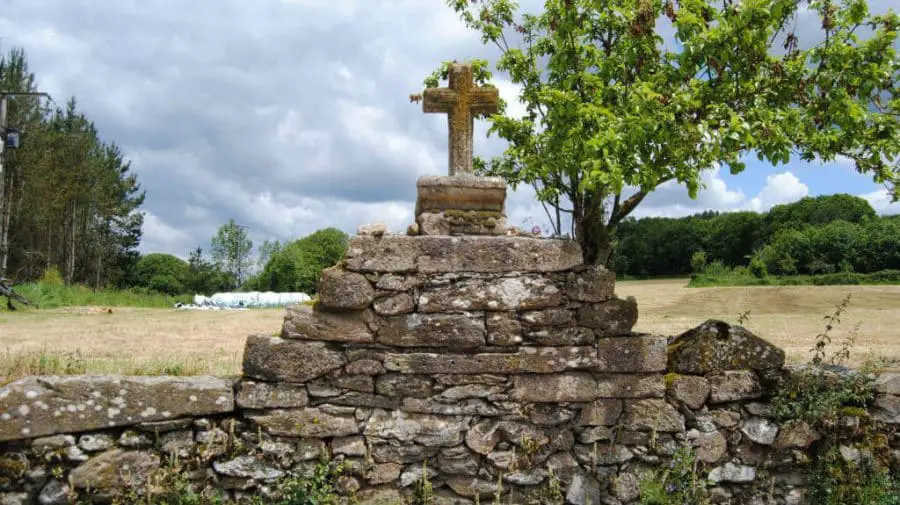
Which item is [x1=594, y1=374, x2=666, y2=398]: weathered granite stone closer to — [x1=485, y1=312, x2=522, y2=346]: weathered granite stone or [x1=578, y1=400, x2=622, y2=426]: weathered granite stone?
[x1=578, y1=400, x2=622, y2=426]: weathered granite stone

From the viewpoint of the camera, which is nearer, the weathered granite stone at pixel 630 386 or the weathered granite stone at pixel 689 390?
the weathered granite stone at pixel 630 386

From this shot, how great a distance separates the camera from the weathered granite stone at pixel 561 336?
492 centimetres

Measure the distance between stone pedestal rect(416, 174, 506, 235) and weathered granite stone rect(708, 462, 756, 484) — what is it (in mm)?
2722

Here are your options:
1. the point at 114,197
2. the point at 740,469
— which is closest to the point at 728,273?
the point at 740,469

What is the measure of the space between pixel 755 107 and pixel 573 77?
1.69 m

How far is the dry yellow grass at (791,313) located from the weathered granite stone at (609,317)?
4008 millimetres

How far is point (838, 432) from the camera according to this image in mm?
5258

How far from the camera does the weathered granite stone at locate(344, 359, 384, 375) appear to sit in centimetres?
477

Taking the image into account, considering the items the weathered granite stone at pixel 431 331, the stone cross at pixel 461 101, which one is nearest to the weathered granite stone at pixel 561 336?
the weathered granite stone at pixel 431 331

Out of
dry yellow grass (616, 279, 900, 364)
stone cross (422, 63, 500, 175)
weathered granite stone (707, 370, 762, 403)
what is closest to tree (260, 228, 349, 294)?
dry yellow grass (616, 279, 900, 364)

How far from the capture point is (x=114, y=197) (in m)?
45.8

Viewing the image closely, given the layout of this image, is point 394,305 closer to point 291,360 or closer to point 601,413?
point 291,360

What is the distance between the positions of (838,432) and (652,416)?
1.69 meters

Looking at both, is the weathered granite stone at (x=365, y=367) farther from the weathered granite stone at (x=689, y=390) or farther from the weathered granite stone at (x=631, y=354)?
the weathered granite stone at (x=689, y=390)
